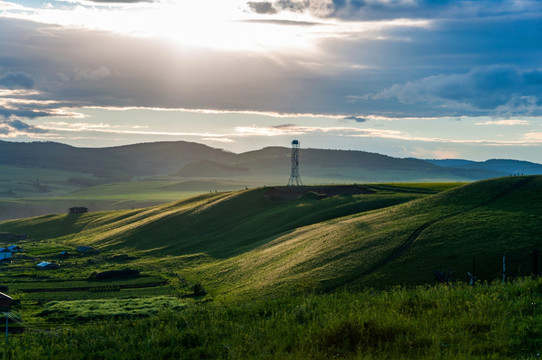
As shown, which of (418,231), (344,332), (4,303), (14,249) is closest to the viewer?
(344,332)

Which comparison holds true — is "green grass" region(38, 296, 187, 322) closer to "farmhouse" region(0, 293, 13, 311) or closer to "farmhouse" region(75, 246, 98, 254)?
"farmhouse" region(0, 293, 13, 311)

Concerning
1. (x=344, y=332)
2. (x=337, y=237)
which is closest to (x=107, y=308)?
(x=337, y=237)

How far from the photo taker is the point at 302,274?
57.0 metres

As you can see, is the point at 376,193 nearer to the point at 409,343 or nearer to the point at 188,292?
the point at 188,292

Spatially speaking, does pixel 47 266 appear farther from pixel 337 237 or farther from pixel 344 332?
pixel 344 332

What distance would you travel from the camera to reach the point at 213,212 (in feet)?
389

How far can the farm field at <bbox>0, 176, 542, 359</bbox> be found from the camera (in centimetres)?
2025

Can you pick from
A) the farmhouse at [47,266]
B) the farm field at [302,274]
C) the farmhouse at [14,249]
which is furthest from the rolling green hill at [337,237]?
the farmhouse at [47,266]

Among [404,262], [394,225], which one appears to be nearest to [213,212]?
[394,225]

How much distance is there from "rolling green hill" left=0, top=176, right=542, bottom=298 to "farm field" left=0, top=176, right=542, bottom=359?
0.29m

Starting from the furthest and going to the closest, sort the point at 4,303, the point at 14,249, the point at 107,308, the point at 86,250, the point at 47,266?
the point at 14,249
the point at 86,250
the point at 47,266
the point at 4,303
the point at 107,308

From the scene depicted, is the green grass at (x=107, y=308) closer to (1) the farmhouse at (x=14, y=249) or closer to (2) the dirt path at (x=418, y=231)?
(2) the dirt path at (x=418, y=231)

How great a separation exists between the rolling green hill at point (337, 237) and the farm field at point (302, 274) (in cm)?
29

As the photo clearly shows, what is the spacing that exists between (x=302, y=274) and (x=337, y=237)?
47.4 feet
